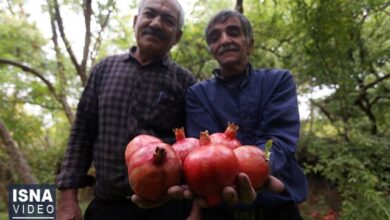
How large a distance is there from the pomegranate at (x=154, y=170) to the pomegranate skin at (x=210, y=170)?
5 centimetres

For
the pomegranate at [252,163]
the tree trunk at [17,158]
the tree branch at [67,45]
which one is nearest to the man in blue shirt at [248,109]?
the pomegranate at [252,163]

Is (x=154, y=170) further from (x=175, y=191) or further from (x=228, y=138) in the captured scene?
(x=228, y=138)

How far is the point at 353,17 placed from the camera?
421cm

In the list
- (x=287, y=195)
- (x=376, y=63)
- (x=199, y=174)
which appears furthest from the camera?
(x=376, y=63)

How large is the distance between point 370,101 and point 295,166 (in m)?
3.66

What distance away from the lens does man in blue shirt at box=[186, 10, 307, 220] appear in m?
2.01

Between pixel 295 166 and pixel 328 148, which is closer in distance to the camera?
pixel 295 166

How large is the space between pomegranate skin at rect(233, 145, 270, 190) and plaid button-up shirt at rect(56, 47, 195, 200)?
114 centimetres

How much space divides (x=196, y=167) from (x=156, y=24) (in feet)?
4.73

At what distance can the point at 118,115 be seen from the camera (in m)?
2.49

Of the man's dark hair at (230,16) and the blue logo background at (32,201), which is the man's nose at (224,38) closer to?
the man's dark hair at (230,16)

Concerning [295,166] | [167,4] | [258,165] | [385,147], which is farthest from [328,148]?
[258,165]

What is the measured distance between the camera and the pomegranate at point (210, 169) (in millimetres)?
1189

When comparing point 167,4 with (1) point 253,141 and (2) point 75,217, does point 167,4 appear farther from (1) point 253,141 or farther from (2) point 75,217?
(2) point 75,217
